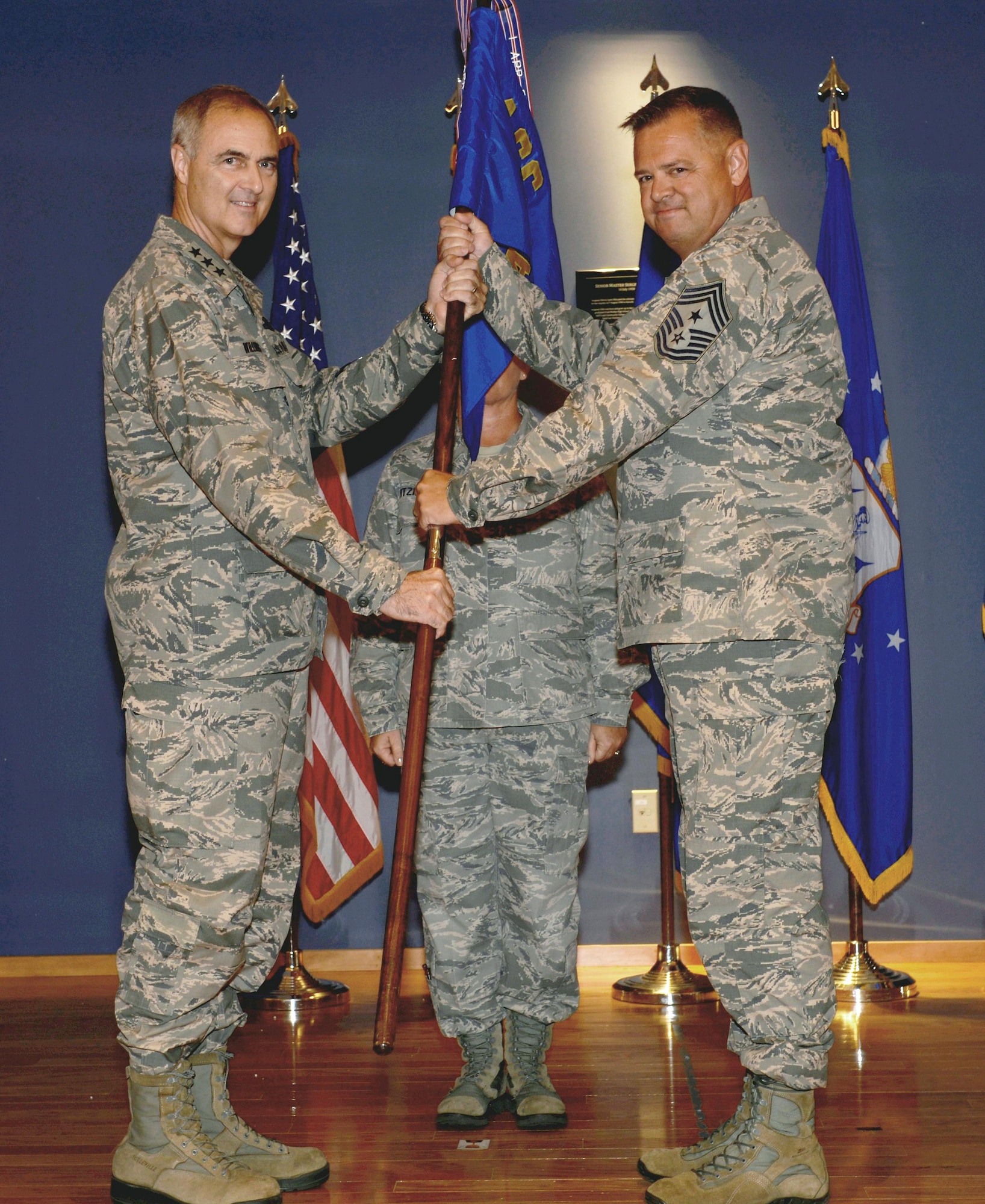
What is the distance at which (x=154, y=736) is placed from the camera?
7.11 feet

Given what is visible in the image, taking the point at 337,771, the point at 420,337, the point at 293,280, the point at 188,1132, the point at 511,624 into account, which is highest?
the point at 293,280

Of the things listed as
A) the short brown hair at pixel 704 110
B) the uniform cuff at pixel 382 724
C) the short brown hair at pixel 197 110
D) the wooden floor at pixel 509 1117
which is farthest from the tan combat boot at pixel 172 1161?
the short brown hair at pixel 704 110

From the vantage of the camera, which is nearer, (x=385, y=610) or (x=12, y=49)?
(x=385, y=610)

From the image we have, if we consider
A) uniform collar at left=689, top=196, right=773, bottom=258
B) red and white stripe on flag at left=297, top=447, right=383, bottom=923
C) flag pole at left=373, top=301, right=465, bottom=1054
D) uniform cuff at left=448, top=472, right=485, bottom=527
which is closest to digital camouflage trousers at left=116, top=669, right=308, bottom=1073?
flag pole at left=373, top=301, right=465, bottom=1054

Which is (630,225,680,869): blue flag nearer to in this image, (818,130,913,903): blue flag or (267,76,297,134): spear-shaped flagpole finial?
(818,130,913,903): blue flag

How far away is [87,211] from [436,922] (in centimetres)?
258

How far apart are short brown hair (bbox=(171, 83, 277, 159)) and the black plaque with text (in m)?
1.55

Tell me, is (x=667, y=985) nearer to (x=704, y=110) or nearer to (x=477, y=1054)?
(x=477, y=1054)

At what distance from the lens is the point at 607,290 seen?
12.4ft

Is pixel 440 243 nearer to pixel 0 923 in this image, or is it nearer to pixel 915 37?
pixel 915 37

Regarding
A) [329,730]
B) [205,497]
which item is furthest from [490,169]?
[329,730]

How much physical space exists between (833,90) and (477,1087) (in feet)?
10.1

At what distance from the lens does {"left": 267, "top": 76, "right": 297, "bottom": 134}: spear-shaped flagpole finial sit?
12.4 feet

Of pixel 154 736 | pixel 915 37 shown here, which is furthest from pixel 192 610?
pixel 915 37
